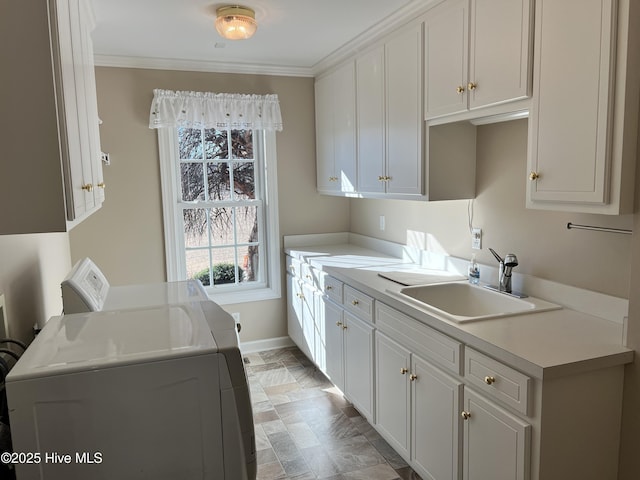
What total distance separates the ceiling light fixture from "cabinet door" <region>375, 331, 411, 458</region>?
181 cm

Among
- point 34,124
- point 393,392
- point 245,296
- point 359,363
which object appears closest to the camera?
point 34,124

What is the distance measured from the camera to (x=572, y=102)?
1691 mm

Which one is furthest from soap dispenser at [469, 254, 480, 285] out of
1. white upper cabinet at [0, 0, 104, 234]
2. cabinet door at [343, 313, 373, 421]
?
white upper cabinet at [0, 0, 104, 234]

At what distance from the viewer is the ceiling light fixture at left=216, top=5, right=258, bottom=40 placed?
256cm

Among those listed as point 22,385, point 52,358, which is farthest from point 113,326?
point 22,385

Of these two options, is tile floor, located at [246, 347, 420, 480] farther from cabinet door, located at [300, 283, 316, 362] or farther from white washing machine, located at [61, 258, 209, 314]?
white washing machine, located at [61, 258, 209, 314]

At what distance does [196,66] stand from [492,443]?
327 centimetres

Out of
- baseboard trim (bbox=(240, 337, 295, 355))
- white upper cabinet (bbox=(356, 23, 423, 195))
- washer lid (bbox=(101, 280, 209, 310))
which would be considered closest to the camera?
washer lid (bbox=(101, 280, 209, 310))

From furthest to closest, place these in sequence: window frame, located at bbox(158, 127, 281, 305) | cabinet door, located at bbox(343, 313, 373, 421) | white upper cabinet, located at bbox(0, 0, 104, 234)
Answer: window frame, located at bbox(158, 127, 281, 305) < cabinet door, located at bbox(343, 313, 373, 421) < white upper cabinet, located at bbox(0, 0, 104, 234)

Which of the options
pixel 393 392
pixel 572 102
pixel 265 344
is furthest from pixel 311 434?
pixel 572 102

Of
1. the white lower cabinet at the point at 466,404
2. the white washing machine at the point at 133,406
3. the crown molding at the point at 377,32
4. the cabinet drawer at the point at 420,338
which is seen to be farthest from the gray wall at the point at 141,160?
the white washing machine at the point at 133,406

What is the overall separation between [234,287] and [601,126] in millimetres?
3169

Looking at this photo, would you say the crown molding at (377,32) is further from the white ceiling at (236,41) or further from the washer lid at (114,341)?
the washer lid at (114,341)

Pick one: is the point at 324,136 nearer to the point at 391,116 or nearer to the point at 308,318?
the point at 391,116
